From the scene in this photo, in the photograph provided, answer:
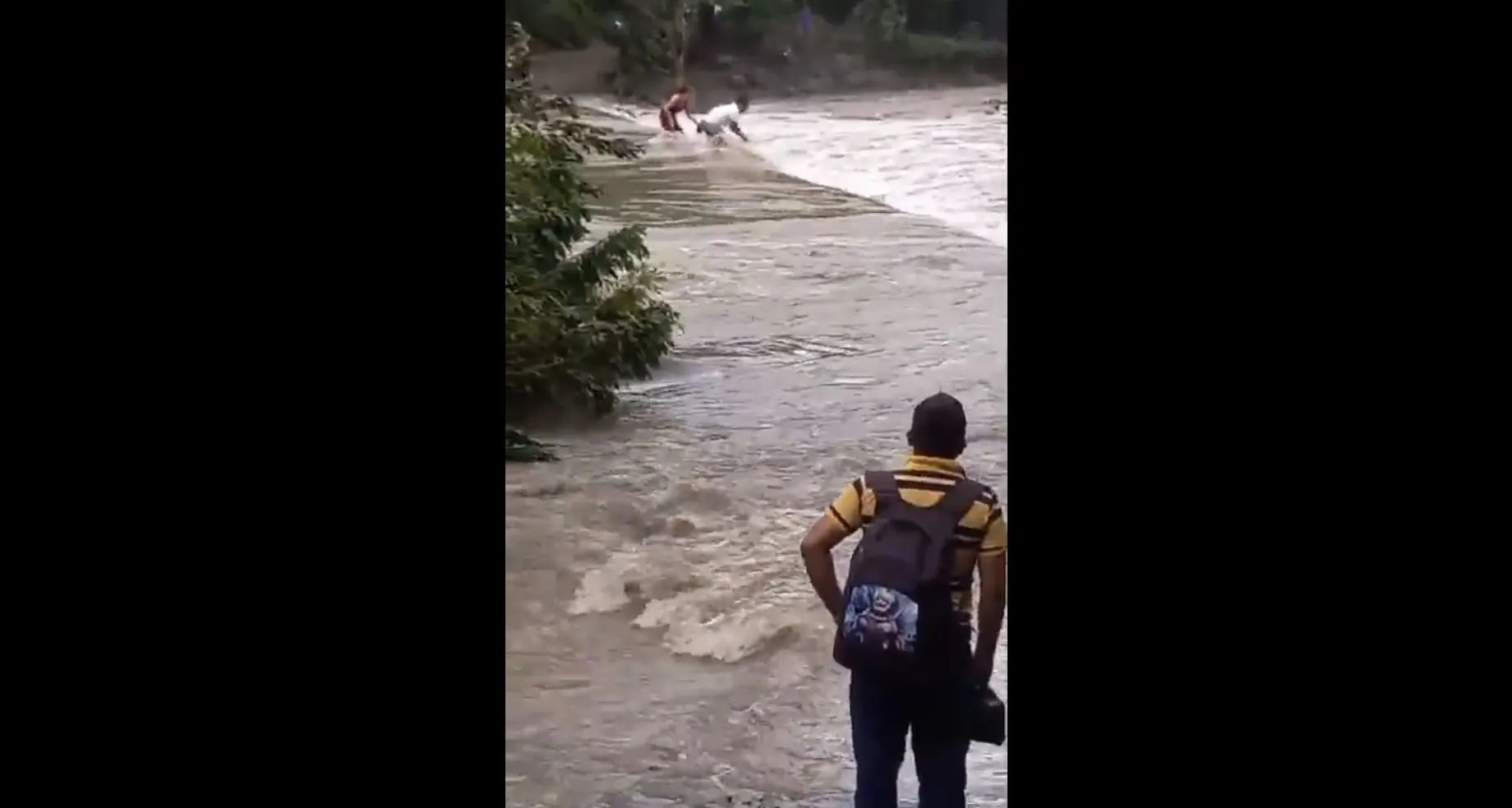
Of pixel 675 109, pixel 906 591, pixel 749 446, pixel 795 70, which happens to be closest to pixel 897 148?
pixel 795 70

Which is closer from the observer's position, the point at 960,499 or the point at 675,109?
the point at 960,499

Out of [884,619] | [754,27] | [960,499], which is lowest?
[884,619]

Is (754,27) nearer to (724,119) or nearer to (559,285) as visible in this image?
(724,119)

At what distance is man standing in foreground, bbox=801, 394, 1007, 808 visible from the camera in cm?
135

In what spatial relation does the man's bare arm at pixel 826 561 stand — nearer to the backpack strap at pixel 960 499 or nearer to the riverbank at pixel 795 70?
the backpack strap at pixel 960 499

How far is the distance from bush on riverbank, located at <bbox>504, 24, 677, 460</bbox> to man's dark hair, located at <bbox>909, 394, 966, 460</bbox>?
272 mm

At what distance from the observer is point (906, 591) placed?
1.35 metres

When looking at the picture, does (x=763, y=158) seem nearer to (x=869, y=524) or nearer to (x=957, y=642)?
(x=869, y=524)

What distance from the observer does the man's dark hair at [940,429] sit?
139cm

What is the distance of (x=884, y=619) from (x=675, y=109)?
1.89 feet

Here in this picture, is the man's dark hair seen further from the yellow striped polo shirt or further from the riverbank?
the riverbank

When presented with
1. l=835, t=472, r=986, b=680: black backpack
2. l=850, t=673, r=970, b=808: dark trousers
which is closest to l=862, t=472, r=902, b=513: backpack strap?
l=835, t=472, r=986, b=680: black backpack
